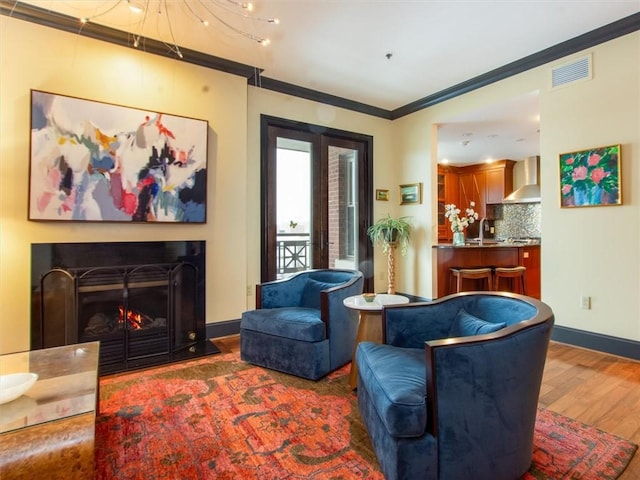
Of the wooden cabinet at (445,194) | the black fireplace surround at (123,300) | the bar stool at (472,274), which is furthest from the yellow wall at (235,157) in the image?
the wooden cabinet at (445,194)

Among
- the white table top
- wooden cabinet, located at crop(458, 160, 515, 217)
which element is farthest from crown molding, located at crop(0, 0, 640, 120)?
wooden cabinet, located at crop(458, 160, 515, 217)

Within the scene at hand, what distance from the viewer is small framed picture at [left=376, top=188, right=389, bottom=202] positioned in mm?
5133

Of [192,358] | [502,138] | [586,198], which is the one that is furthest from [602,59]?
[192,358]

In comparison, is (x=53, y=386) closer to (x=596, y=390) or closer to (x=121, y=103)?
(x=121, y=103)

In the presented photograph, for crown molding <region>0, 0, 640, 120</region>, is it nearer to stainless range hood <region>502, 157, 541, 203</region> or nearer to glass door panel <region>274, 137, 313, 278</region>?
glass door panel <region>274, 137, 313, 278</region>

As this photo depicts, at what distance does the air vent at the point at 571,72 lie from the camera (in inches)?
125

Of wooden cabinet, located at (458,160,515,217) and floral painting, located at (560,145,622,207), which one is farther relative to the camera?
wooden cabinet, located at (458,160,515,217)

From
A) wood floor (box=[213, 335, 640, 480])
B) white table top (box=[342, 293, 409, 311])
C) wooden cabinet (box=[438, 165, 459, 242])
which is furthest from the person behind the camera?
wooden cabinet (box=[438, 165, 459, 242])

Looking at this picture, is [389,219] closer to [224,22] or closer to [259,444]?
[224,22]

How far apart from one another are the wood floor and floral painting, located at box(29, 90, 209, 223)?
1604 millimetres

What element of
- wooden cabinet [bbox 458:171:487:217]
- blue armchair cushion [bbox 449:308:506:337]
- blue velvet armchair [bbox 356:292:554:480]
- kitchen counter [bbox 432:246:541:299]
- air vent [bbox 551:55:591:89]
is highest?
air vent [bbox 551:55:591:89]

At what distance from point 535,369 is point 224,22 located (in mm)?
3338

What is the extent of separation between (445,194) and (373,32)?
577cm

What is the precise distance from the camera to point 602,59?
308 cm
